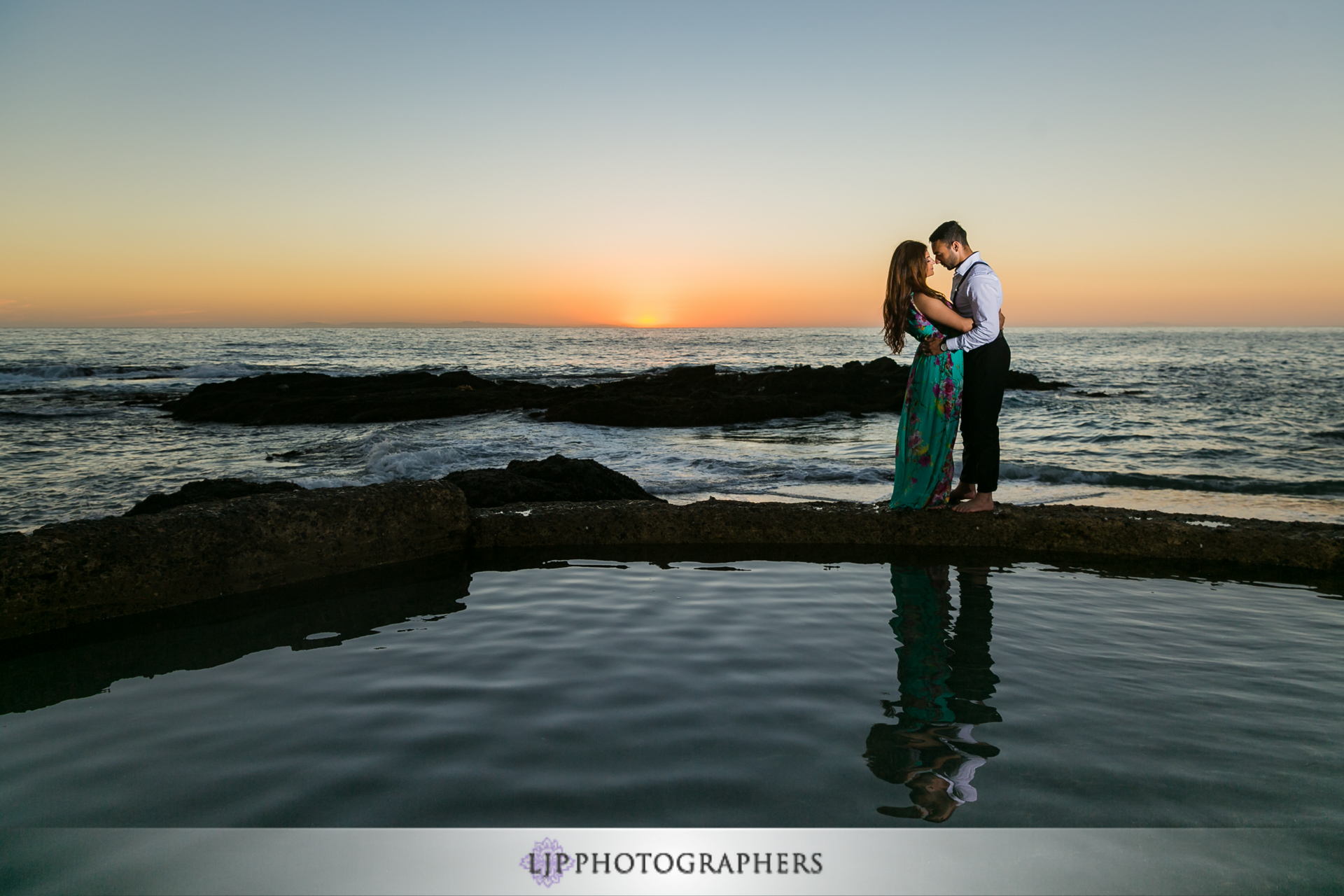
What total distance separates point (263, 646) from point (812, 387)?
20.2 metres

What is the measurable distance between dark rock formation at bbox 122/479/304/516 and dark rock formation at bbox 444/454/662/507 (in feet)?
4.93

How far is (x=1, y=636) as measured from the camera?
3789mm

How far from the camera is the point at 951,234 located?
5.29 metres

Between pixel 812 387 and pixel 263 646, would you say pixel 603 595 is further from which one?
pixel 812 387

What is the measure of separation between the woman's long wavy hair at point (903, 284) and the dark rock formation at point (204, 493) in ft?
15.6

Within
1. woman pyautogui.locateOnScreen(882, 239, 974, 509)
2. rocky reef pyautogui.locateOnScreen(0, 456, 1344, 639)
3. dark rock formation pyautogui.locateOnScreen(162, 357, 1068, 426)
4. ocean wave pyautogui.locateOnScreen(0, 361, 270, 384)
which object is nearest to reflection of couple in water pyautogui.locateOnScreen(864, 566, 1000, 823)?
rocky reef pyautogui.locateOnScreen(0, 456, 1344, 639)

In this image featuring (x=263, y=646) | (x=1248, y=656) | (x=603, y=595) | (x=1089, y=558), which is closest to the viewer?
(x=1248, y=656)

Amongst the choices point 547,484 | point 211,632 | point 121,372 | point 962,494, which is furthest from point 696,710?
point 121,372

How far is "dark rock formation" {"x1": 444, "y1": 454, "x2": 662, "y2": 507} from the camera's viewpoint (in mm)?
6992

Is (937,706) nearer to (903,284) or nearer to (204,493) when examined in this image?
(903,284)

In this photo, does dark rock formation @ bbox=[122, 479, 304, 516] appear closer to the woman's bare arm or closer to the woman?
the woman

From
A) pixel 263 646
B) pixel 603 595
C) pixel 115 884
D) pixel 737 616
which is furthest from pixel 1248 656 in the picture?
pixel 263 646

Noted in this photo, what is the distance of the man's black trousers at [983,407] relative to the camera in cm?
543

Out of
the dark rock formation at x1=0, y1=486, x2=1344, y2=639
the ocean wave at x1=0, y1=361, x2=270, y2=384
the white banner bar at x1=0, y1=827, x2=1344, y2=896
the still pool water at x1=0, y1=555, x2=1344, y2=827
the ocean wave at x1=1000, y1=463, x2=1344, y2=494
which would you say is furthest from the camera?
the ocean wave at x1=0, y1=361, x2=270, y2=384
